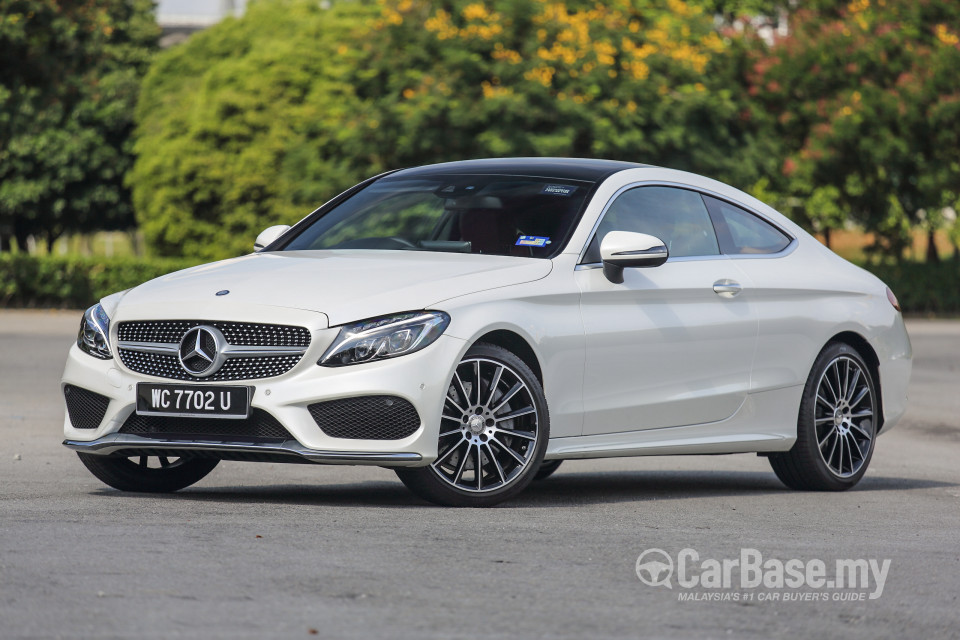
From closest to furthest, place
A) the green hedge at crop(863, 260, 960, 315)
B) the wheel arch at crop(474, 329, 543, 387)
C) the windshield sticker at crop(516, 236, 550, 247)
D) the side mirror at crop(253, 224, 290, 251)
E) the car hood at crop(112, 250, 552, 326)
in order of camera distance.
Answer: the car hood at crop(112, 250, 552, 326) < the wheel arch at crop(474, 329, 543, 387) < the windshield sticker at crop(516, 236, 550, 247) < the side mirror at crop(253, 224, 290, 251) < the green hedge at crop(863, 260, 960, 315)

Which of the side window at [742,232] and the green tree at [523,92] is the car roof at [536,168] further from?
the green tree at [523,92]

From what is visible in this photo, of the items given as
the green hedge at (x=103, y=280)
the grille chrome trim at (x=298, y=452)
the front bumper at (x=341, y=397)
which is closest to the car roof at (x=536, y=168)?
the front bumper at (x=341, y=397)

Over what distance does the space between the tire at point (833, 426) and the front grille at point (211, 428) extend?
334cm

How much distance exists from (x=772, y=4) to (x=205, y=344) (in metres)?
41.0

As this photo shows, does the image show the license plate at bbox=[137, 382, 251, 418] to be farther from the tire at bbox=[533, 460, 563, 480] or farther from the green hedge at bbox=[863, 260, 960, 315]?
the green hedge at bbox=[863, 260, 960, 315]

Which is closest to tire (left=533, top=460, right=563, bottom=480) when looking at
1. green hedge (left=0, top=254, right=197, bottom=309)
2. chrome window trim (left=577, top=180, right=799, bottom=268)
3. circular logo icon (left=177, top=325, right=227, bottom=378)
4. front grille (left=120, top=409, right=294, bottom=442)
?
chrome window trim (left=577, top=180, right=799, bottom=268)

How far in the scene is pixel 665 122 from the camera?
113 feet

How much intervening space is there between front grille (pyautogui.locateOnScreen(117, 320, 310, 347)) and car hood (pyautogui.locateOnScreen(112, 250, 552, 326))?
5 cm

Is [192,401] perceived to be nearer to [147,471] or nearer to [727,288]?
[147,471]

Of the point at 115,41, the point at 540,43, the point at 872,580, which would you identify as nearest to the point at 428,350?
the point at 872,580

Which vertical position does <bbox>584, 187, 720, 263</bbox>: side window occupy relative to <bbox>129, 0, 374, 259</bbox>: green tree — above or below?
above

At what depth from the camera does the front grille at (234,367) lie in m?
7.03

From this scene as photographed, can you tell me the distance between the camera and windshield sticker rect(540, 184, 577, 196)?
834cm

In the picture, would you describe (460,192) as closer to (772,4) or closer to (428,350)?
(428,350)
